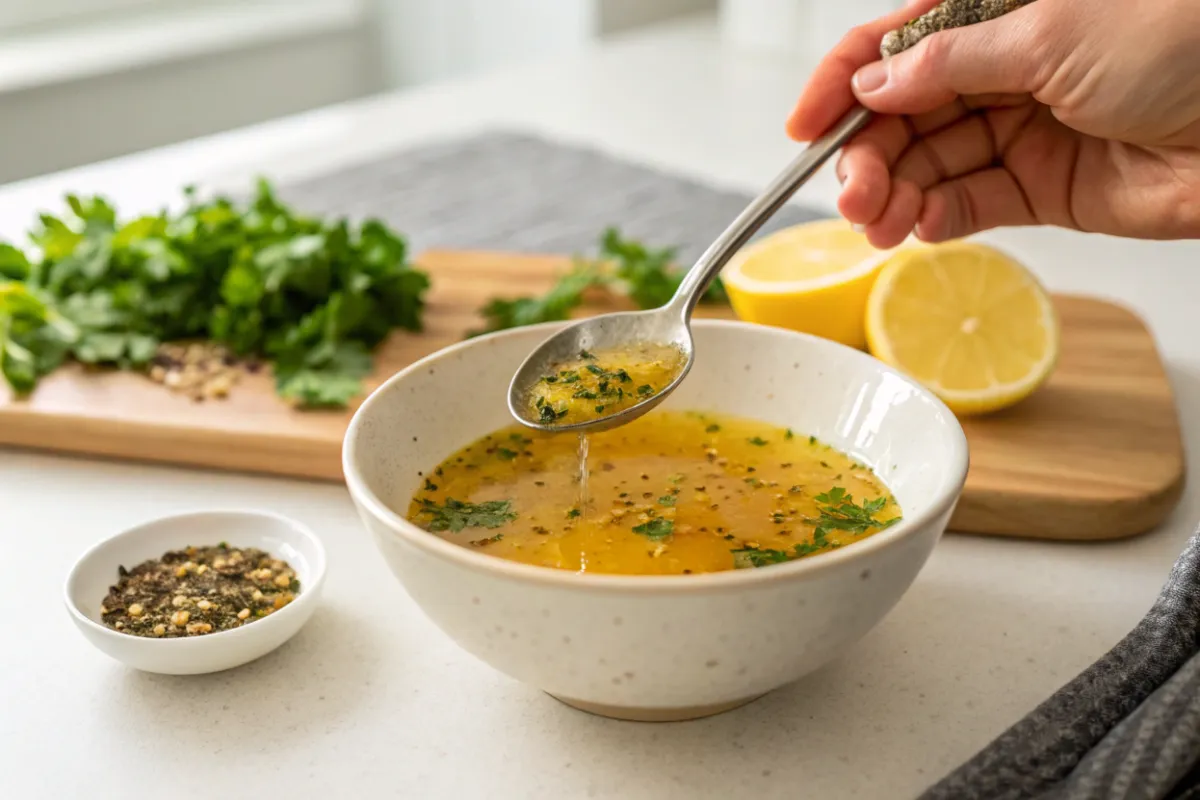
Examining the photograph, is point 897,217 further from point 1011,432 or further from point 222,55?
point 222,55

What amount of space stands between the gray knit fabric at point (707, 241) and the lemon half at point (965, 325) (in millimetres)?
441

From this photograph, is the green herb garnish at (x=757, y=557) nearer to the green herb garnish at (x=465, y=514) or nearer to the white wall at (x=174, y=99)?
the green herb garnish at (x=465, y=514)

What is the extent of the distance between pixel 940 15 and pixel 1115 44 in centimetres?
18

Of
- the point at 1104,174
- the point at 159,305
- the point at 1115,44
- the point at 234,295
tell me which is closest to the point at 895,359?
the point at 1104,174

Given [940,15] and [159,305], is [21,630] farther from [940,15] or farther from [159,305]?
[940,15]

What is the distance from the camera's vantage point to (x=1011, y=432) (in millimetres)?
1447

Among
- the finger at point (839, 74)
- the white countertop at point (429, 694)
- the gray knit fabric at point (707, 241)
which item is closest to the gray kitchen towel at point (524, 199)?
the gray knit fabric at point (707, 241)

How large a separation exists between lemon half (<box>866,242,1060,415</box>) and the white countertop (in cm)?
22

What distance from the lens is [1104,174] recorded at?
4.77 ft

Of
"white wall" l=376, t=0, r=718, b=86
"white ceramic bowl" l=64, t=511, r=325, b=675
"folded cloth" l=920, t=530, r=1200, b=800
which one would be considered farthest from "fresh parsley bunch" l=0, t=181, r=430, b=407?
"white wall" l=376, t=0, r=718, b=86

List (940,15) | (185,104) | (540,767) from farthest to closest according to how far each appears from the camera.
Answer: (185,104)
(940,15)
(540,767)

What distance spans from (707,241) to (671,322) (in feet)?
3.00

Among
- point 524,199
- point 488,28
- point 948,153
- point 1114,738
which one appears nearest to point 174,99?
point 488,28

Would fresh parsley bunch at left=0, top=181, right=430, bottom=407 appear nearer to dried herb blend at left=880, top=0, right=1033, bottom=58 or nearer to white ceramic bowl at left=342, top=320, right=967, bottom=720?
white ceramic bowl at left=342, top=320, right=967, bottom=720
